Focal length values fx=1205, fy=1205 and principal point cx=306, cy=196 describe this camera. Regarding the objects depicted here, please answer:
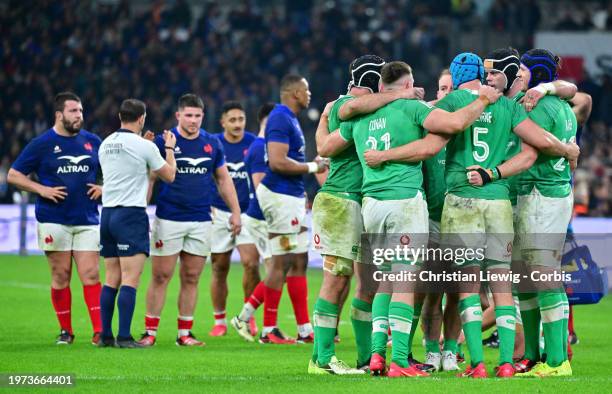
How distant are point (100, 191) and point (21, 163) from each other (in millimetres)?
923

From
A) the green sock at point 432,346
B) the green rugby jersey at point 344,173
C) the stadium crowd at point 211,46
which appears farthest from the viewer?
the stadium crowd at point 211,46

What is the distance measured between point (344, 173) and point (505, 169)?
1411 mm

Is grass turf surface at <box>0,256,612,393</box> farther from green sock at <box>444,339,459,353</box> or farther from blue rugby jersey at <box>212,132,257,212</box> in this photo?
blue rugby jersey at <box>212,132,257,212</box>

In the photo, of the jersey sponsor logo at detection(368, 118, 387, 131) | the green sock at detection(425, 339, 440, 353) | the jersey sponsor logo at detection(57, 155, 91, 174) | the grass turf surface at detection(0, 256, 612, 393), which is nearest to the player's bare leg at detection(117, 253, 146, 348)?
the grass turf surface at detection(0, 256, 612, 393)

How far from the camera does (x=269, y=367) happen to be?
10.6 metres

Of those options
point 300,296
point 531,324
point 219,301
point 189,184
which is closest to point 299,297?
point 300,296

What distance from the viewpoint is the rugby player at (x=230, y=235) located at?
13.9m

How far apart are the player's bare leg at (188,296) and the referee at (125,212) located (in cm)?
67

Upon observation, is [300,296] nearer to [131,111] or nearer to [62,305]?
[62,305]

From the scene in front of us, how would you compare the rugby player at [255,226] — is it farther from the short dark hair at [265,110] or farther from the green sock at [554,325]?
the green sock at [554,325]

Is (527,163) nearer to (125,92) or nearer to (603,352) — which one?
(603,352)

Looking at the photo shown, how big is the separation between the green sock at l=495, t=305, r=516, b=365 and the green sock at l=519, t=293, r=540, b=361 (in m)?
0.54

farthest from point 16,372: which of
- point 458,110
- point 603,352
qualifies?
point 603,352

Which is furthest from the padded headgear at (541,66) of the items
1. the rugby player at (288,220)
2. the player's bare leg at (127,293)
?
the player's bare leg at (127,293)
